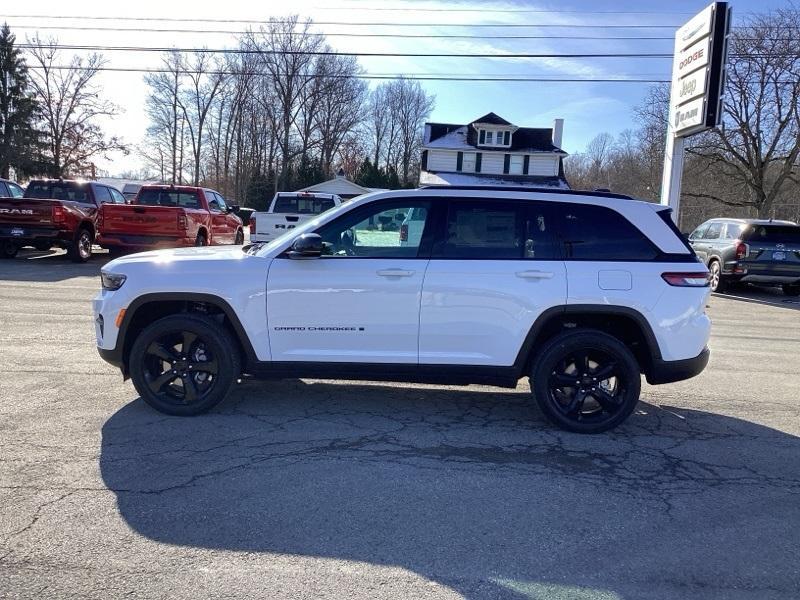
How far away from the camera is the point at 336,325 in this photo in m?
4.79

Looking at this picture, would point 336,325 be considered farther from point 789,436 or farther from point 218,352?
point 789,436

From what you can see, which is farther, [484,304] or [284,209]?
[284,209]

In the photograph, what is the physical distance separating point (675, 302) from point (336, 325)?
8.62 ft

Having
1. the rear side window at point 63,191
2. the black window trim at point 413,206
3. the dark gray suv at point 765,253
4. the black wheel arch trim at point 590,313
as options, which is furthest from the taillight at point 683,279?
the rear side window at point 63,191

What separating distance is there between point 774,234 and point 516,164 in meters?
37.5

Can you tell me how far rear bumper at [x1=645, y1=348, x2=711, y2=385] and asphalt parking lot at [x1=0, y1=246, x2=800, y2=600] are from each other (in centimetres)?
49

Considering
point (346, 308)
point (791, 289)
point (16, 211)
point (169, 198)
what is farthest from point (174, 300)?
point (791, 289)

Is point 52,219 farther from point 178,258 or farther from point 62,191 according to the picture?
point 178,258

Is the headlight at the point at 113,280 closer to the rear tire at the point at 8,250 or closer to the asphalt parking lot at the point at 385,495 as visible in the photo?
the asphalt parking lot at the point at 385,495

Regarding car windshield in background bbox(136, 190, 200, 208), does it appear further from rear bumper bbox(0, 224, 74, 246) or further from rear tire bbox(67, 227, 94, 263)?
rear bumper bbox(0, 224, 74, 246)

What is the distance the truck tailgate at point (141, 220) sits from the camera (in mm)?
13633

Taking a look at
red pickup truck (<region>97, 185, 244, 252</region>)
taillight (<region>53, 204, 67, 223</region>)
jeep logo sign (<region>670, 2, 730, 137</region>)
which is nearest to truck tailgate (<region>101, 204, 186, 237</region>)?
red pickup truck (<region>97, 185, 244, 252</region>)

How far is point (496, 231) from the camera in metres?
4.86

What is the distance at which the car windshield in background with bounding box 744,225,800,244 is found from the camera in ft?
47.0
